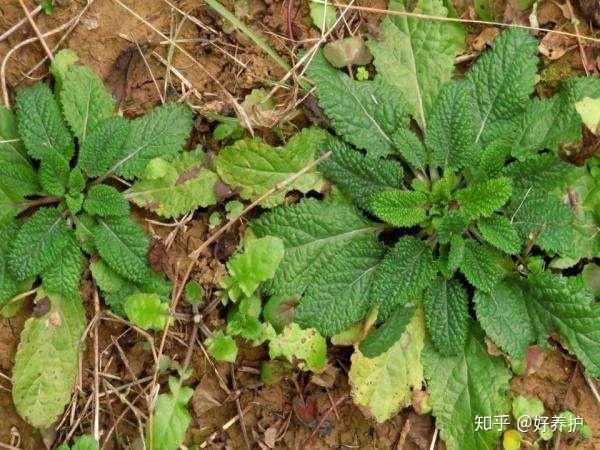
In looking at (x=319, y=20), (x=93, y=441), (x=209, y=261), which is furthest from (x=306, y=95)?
(x=93, y=441)

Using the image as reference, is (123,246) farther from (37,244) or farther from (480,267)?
(480,267)

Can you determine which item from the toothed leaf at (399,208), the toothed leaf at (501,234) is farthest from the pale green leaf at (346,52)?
the toothed leaf at (501,234)

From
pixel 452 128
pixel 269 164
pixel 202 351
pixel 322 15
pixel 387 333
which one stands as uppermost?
pixel 322 15

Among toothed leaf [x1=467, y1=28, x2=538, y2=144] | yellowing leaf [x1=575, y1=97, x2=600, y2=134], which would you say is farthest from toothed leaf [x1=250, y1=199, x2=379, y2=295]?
yellowing leaf [x1=575, y1=97, x2=600, y2=134]

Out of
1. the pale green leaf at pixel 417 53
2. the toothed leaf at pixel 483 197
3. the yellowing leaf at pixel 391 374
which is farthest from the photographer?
the pale green leaf at pixel 417 53

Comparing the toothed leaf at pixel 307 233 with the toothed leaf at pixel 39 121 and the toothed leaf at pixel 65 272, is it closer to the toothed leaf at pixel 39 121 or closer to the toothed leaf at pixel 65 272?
the toothed leaf at pixel 65 272

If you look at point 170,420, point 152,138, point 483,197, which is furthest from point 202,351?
point 483,197

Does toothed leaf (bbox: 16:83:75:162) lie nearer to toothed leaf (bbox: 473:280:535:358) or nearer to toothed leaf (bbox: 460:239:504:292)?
toothed leaf (bbox: 460:239:504:292)
